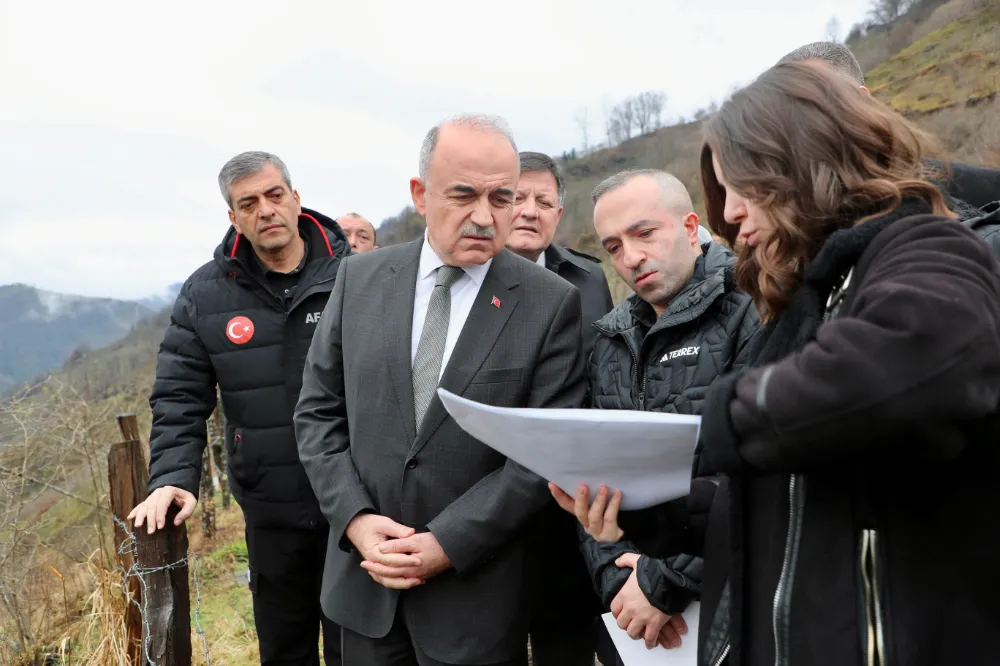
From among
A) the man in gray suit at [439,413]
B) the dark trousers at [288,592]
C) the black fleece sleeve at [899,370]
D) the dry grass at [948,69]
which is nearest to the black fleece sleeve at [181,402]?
the dark trousers at [288,592]

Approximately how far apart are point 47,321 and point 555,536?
134338mm

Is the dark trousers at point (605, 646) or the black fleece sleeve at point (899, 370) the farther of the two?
the dark trousers at point (605, 646)

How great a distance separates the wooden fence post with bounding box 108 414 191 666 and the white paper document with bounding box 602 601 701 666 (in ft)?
5.82

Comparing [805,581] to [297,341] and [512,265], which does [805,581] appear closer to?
[512,265]

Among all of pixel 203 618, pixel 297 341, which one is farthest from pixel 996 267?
pixel 203 618

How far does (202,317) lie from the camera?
3.09 m

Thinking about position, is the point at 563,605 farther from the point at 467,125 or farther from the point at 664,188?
the point at 467,125

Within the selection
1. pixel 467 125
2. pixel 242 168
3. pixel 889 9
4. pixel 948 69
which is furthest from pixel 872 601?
pixel 889 9

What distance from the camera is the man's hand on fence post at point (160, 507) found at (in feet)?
8.55

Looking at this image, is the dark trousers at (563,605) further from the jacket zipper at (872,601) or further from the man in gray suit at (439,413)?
the jacket zipper at (872,601)

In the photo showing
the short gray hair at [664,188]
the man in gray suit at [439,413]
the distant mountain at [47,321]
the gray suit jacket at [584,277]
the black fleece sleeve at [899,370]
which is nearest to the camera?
the black fleece sleeve at [899,370]

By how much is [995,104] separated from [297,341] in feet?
96.7

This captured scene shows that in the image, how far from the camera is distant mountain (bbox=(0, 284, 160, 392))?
316ft

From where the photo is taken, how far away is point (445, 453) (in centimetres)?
212
